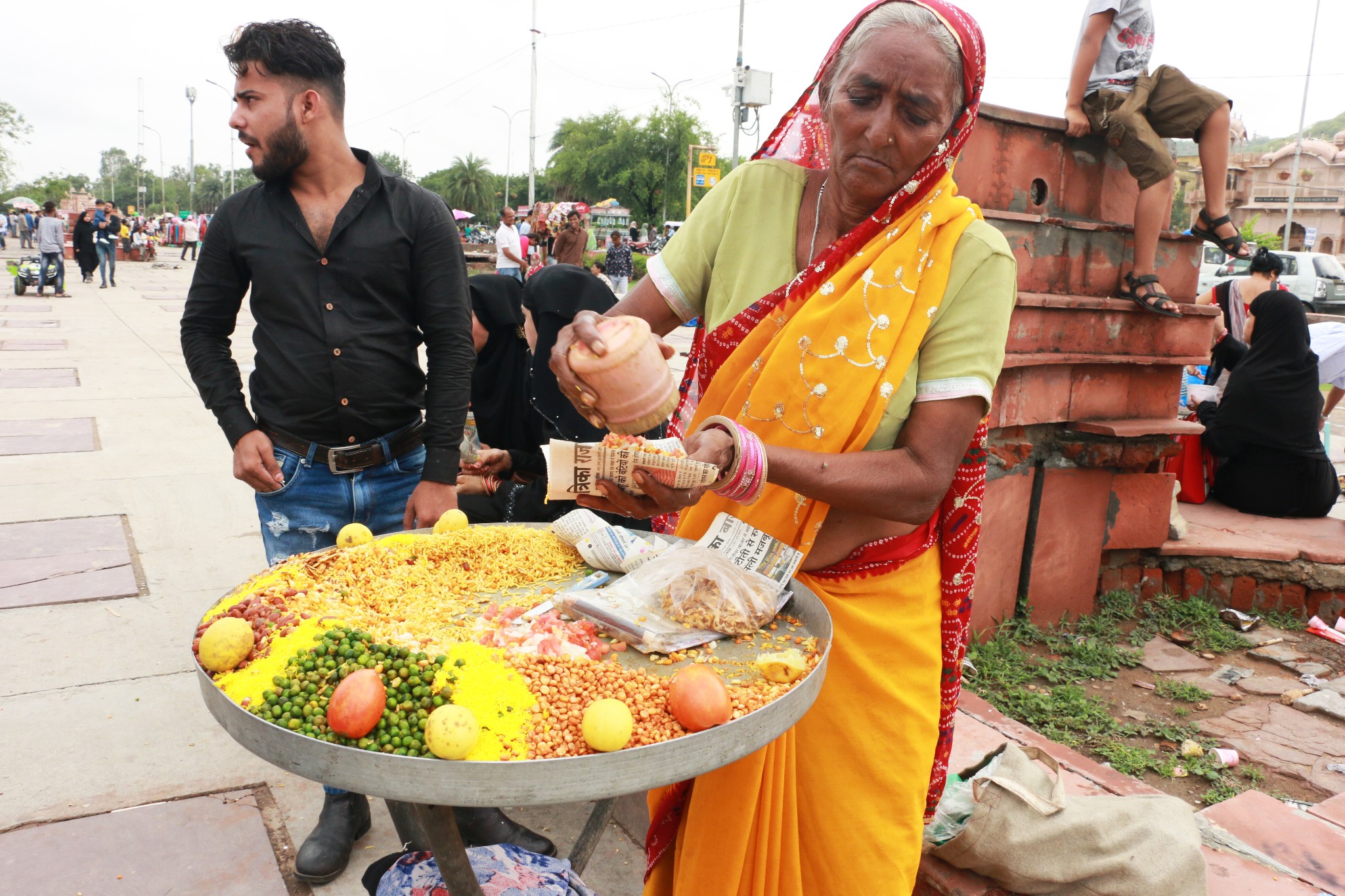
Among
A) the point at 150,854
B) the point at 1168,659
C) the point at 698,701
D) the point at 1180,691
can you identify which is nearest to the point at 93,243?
the point at 150,854

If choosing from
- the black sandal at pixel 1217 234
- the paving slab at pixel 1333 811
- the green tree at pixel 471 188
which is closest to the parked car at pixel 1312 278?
the black sandal at pixel 1217 234

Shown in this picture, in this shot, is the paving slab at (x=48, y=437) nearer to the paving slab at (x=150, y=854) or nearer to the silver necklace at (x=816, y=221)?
the paving slab at (x=150, y=854)

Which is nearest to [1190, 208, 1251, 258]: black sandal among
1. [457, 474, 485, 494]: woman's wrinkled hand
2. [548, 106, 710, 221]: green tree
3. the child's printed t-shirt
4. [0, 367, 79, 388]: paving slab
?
the child's printed t-shirt

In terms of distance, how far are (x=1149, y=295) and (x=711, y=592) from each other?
344cm

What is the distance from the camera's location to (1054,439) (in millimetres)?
4188

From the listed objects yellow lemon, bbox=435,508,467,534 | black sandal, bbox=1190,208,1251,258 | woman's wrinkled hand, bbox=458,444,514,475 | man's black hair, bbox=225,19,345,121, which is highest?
man's black hair, bbox=225,19,345,121

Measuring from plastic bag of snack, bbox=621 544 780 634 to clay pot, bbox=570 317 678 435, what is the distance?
25cm

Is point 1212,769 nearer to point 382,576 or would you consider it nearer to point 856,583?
point 856,583

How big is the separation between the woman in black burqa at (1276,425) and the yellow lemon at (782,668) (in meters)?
4.76

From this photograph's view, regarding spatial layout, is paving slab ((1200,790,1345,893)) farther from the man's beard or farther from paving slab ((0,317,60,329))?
paving slab ((0,317,60,329))

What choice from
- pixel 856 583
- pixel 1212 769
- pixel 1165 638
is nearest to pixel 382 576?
pixel 856 583

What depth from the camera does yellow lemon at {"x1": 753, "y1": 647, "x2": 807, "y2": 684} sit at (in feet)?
4.46

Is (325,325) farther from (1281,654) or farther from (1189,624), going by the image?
(1281,654)

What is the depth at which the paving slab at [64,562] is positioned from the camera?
155 inches
